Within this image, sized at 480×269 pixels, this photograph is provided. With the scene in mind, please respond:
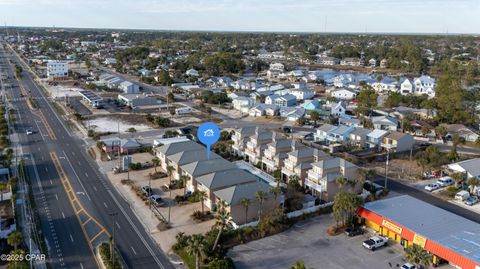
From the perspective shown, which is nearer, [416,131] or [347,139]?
[347,139]

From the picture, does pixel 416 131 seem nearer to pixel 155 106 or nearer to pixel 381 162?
pixel 381 162

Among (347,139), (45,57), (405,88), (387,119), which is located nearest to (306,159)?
(347,139)

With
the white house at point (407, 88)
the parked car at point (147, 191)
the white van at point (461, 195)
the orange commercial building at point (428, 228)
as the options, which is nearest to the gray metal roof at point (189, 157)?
the parked car at point (147, 191)

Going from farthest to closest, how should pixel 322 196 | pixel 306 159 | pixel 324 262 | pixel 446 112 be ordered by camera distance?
1. pixel 446 112
2. pixel 306 159
3. pixel 322 196
4. pixel 324 262

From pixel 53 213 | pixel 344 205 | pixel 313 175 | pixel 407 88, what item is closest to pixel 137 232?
pixel 53 213

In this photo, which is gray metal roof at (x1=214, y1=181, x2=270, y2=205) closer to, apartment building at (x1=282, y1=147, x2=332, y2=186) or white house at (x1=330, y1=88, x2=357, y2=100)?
apartment building at (x1=282, y1=147, x2=332, y2=186)

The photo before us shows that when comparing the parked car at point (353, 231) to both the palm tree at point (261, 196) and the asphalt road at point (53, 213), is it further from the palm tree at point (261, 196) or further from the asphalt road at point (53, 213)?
the asphalt road at point (53, 213)

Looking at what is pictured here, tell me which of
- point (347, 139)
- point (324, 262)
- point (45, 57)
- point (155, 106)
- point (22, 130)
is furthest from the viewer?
point (45, 57)
